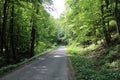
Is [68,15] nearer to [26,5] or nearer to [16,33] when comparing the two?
[16,33]

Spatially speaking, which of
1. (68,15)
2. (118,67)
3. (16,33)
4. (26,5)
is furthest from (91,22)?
(68,15)

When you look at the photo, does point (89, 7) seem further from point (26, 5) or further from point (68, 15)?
point (68, 15)

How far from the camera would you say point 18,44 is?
1170 inches

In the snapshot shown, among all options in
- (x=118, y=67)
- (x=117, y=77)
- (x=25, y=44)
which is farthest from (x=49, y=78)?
(x=25, y=44)

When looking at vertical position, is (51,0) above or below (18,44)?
above

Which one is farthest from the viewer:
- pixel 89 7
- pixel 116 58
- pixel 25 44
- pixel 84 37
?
pixel 25 44

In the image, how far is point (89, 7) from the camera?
2106 centimetres

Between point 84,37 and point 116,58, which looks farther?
point 84,37

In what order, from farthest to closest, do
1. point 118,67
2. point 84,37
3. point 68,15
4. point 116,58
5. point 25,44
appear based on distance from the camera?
point 68,15 → point 25,44 → point 84,37 → point 116,58 → point 118,67

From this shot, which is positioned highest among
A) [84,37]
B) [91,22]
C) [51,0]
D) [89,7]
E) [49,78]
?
[51,0]

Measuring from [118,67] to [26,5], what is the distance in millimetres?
10108

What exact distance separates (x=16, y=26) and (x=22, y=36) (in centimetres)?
195

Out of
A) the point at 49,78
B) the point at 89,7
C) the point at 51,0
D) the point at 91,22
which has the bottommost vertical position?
the point at 49,78

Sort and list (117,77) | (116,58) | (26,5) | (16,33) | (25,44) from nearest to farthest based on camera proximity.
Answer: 1. (117,77)
2. (116,58)
3. (26,5)
4. (16,33)
5. (25,44)
